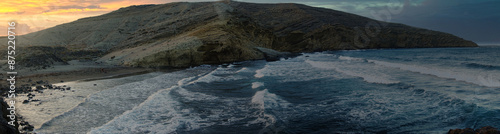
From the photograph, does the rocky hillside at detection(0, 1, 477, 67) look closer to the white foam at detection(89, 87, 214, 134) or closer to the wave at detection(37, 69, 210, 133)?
the wave at detection(37, 69, 210, 133)

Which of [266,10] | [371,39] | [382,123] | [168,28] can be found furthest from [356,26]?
[382,123]

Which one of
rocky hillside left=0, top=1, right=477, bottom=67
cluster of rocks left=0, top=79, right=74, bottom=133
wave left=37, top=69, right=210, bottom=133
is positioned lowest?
wave left=37, top=69, right=210, bottom=133

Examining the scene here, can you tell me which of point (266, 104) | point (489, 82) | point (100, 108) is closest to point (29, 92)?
point (100, 108)

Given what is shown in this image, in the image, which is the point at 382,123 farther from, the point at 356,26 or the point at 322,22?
the point at 356,26

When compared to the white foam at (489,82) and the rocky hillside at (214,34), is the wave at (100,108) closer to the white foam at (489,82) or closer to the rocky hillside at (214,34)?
the rocky hillside at (214,34)

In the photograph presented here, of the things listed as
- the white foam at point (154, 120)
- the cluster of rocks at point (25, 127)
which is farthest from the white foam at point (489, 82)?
the cluster of rocks at point (25, 127)

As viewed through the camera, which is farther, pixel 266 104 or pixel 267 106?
pixel 266 104

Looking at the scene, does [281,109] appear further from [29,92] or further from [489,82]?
[489,82]

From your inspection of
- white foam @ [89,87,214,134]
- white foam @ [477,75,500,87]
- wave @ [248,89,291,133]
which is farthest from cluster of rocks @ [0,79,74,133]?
white foam @ [477,75,500,87]
